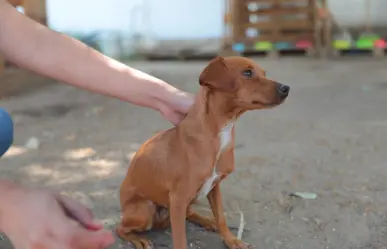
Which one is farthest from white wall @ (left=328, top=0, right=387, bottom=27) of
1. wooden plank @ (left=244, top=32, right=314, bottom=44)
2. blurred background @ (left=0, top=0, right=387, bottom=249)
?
wooden plank @ (left=244, top=32, right=314, bottom=44)

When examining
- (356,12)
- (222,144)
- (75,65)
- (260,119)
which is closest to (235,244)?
(222,144)

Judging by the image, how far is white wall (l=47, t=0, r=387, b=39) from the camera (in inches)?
309

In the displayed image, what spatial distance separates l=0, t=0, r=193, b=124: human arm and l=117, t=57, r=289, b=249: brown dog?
0.07m

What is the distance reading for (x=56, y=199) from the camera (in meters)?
0.48

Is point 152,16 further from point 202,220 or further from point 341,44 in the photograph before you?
point 202,220

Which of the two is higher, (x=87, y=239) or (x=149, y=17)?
(x=87, y=239)

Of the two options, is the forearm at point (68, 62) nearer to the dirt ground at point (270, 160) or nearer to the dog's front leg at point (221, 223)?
the dog's front leg at point (221, 223)

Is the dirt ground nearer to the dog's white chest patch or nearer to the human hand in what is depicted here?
the dog's white chest patch

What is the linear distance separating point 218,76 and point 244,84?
0.19 ft

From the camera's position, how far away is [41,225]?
→ 445mm

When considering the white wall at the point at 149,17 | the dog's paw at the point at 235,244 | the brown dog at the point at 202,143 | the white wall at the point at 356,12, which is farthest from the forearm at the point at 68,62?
the white wall at the point at 149,17

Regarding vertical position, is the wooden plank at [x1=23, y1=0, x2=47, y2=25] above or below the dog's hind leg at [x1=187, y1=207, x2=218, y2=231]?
above

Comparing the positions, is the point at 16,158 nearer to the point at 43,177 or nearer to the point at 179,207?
the point at 43,177

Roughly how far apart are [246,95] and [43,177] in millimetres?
1251
